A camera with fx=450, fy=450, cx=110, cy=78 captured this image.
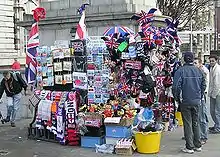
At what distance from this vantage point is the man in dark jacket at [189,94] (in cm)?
858

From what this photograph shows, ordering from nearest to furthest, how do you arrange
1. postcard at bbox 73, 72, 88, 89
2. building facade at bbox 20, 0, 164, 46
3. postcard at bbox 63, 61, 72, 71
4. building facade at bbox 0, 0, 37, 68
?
postcard at bbox 73, 72, 88, 89 < postcard at bbox 63, 61, 72, 71 < building facade at bbox 20, 0, 164, 46 < building facade at bbox 0, 0, 37, 68

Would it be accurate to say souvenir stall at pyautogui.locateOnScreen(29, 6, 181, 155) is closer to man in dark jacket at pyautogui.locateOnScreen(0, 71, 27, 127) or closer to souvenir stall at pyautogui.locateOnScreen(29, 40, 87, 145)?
souvenir stall at pyautogui.locateOnScreen(29, 40, 87, 145)

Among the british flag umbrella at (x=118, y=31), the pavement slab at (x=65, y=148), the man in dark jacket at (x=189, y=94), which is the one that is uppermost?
the british flag umbrella at (x=118, y=31)

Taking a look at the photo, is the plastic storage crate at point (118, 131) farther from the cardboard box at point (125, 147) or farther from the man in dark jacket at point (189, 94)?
the man in dark jacket at point (189, 94)

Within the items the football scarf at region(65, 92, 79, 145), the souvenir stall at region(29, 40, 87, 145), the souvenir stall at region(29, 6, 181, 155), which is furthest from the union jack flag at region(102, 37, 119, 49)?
the football scarf at region(65, 92, 79, 145)

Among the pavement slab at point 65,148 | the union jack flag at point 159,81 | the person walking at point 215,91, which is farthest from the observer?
the person walking at point 215,91

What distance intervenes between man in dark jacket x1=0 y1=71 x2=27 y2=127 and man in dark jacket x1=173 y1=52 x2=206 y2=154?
17.0 ft

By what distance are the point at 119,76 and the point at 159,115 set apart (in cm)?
144

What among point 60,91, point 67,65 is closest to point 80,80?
point 67,65

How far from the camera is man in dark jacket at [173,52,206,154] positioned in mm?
8577

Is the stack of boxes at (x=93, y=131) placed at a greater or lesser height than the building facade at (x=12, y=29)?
lesser

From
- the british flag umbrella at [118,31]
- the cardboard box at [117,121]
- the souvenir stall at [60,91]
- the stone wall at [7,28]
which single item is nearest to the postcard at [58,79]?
the souvenir stall at [60,91]

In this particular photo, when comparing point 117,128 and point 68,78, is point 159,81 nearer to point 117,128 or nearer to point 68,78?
point 117,128

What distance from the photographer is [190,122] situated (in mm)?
8680
